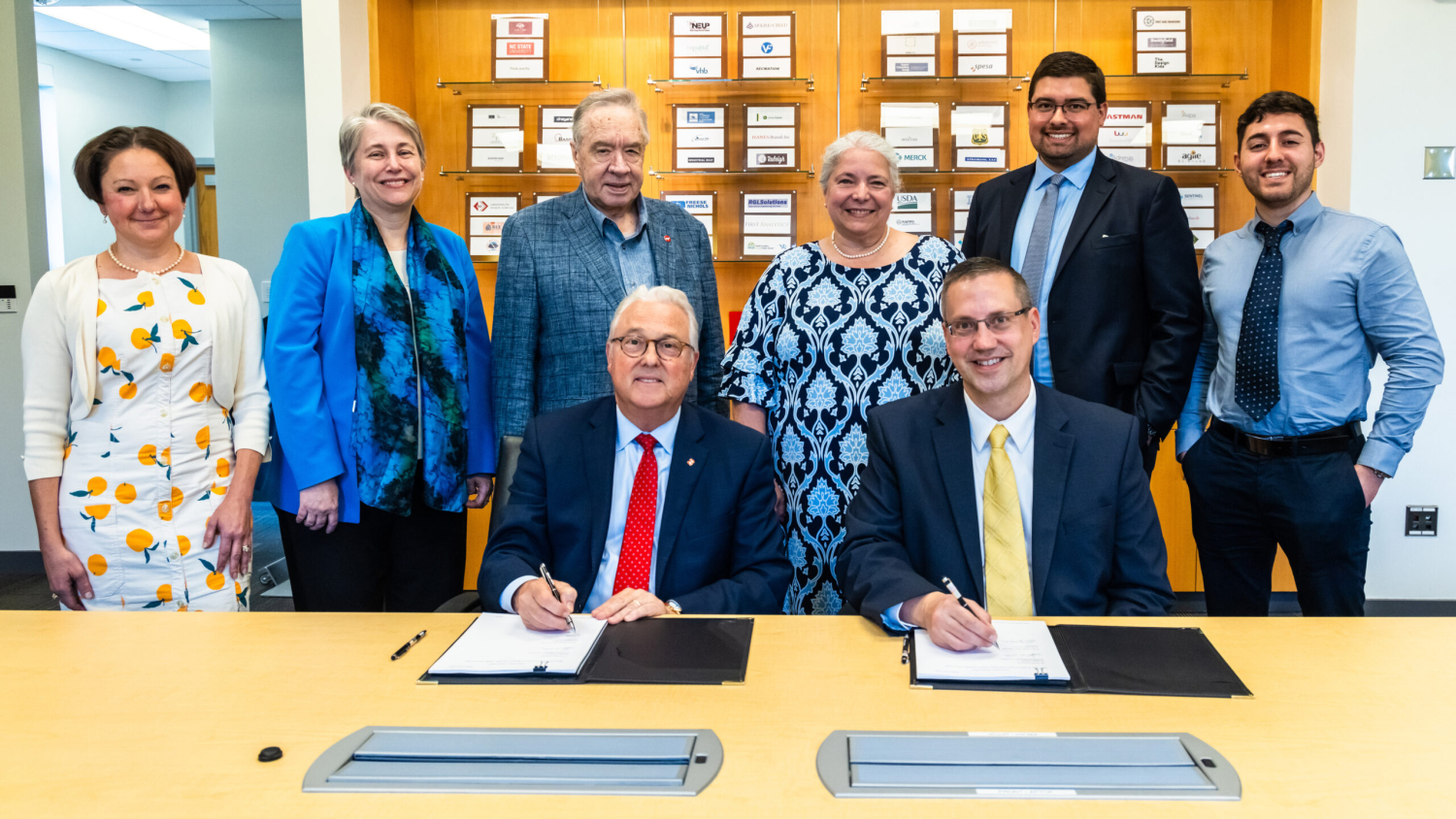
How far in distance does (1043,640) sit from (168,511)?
1.86 metres

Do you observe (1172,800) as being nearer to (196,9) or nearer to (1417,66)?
(1417,66)

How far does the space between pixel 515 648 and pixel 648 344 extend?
2.37 ft

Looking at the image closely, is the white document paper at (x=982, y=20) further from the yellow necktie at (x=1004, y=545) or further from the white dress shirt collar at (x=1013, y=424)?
the yellow necktie at (x=1004, y=545)

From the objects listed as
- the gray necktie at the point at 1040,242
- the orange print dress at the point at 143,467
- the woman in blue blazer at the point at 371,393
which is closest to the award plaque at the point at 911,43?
the gray necktie at the point at 1040,242

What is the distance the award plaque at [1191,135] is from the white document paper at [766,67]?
5.36 ft

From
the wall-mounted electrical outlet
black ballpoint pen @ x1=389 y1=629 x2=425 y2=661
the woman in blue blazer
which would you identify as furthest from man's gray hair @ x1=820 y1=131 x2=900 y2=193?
the wall-mounted electrical outlet

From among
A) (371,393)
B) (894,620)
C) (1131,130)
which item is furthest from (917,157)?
(894,620)

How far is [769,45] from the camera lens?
4.04 m

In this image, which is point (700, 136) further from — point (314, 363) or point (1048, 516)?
point (1048, 516)

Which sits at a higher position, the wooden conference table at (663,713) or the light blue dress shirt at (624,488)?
the light blue dress shirt at (624,488)

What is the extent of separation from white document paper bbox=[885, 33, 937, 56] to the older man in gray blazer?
197cm

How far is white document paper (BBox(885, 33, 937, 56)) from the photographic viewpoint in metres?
4.02

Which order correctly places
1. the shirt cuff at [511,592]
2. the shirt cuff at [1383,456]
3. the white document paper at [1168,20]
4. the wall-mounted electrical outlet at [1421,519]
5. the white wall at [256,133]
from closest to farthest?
the shirt cuff at [511,592], the shirt cuff at [1383,456], the wall-mounted electrical outlet at [1421,519], the white document paper at [1168,20], the white wall at [256,133]

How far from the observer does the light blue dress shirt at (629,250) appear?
2.48 m
